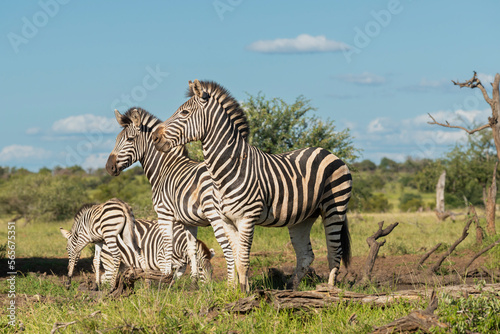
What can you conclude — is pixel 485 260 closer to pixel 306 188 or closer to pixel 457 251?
pixel 457 251

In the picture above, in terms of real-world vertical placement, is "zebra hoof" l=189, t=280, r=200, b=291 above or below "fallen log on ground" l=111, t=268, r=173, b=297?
below

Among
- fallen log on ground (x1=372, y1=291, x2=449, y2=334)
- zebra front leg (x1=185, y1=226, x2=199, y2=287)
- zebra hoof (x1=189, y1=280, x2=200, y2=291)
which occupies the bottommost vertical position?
zebra hoof (x1=189, y1=280, x2=200, y2=291)

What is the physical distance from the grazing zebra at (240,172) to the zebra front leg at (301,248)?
58 centimetres

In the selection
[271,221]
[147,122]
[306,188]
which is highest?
[147,122]

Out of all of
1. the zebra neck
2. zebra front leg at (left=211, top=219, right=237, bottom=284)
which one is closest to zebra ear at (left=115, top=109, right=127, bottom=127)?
the zebra neck

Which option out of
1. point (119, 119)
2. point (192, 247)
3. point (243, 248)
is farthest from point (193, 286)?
A: point (119, 119)

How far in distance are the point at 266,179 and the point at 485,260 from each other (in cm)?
635

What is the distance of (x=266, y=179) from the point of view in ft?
23.1

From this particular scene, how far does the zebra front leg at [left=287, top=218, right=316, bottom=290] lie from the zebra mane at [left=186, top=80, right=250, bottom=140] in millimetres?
1749

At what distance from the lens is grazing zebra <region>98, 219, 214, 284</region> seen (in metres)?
10.1

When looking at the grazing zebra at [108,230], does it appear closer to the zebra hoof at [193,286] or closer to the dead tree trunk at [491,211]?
the zebra hoof at [193,286]

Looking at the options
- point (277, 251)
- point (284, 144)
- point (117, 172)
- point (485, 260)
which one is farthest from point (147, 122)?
point (284, 144)

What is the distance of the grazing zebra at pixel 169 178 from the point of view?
324 inches

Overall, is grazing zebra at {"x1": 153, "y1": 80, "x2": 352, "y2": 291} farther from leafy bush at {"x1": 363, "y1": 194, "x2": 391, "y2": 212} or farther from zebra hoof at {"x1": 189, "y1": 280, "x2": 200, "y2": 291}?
leafy bush at {"x1": 363, "y1": 194, "x2": 391, "y2": 212}
